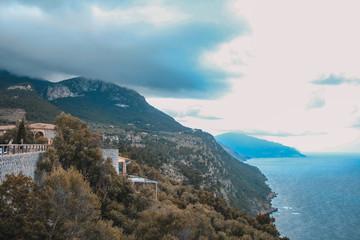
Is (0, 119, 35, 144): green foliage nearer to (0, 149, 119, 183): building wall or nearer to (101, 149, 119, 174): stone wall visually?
(101, 149, 119, 174): stone wall

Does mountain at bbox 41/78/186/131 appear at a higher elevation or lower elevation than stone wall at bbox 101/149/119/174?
higher

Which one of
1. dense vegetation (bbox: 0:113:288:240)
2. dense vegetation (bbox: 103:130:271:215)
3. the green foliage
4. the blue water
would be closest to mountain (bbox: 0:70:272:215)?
dense vegetation (bbox: 103:130:271:215)

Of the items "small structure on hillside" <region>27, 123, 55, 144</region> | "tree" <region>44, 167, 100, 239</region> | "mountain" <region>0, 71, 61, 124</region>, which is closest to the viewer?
"tree" <region>44, 167, 100, 239</region>

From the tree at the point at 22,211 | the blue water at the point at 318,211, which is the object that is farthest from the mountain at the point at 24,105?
the blue water at the point at 318,211

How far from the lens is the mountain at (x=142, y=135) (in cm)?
7277

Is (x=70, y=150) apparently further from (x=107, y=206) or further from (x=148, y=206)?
(x=148, y=206)

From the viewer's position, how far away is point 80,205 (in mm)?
12664

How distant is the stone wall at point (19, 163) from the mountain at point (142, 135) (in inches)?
1624

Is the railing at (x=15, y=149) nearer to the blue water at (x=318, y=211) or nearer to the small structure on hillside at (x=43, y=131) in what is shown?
the small structure on hillside at (x=43, y=131)

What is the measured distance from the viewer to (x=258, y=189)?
11506cm

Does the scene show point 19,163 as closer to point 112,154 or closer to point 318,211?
point 112,154

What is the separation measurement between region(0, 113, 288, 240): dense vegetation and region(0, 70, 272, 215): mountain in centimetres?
3526

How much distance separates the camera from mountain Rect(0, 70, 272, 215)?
7277 centimetres

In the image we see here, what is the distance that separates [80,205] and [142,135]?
8617 centimetres
